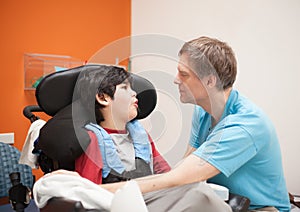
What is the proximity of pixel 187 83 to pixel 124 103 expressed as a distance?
0.22m

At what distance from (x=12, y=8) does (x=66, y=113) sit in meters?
1.33

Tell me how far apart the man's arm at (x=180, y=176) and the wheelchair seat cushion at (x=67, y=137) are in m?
0.19

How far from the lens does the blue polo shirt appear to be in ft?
3.56

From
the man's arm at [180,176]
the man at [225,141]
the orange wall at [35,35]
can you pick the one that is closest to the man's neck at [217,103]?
the man at [225,141]

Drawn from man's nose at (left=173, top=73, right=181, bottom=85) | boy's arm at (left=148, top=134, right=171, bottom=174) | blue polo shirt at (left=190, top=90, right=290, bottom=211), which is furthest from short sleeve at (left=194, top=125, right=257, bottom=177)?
man's nose at (left=173, top=73, right=181, bottom=85)

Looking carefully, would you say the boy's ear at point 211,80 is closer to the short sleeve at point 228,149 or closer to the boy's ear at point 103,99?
the short sleeve at point 228,149

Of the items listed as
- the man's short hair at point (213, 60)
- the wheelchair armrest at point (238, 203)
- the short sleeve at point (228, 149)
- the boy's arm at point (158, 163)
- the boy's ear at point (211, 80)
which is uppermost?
the man's short hair at point (213, 60)

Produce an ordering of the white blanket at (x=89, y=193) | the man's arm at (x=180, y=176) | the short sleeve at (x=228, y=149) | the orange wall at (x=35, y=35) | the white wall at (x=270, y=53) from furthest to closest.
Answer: the white wall at (x=270, y=53), the orange wall at (x=35, y=35), the short sleeve at (x=228, y=149), the man's arm at (x=180, y=176), the white blanket at (x=89, y=193)

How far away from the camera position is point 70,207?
86 centimetres

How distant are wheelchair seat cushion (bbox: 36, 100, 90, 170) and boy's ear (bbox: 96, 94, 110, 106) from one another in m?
0.08

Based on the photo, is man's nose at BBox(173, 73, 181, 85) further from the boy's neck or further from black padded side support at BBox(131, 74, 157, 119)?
the boy's neck

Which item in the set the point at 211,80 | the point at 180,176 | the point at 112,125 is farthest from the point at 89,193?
the point at 211,80

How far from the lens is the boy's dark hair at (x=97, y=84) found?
3.61 feet

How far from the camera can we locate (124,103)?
1.13 meters
